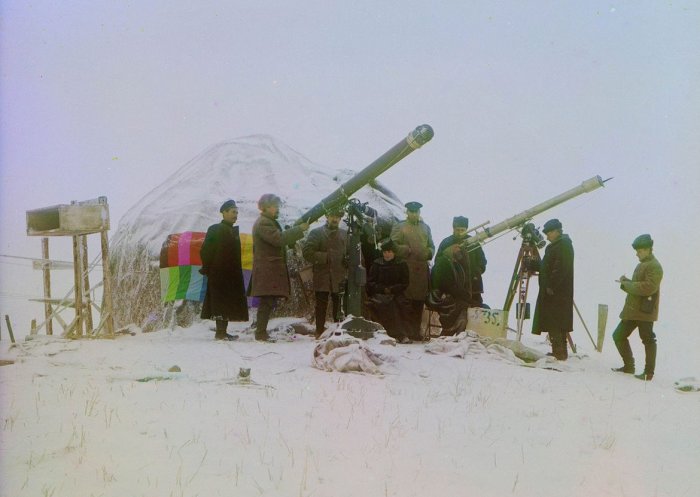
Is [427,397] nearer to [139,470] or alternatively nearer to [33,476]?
[139,470]

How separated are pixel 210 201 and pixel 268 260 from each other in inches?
110

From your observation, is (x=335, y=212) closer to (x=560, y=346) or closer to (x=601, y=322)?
(x=560, y=346)

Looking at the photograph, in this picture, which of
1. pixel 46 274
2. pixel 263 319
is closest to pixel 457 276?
pixel 263 319

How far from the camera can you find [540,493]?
8.51 feet

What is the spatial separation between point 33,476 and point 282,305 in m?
5.88

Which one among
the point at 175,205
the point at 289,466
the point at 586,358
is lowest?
the point at 586,358

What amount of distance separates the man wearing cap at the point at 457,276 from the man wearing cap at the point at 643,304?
2.03 metres

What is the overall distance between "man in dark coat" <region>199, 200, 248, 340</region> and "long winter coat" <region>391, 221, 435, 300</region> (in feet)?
6.53

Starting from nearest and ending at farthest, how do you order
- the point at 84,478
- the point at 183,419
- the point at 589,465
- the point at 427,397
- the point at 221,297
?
the point at 84,478 → the point at 589,465 → the point at 183,419 → the point at 427,397 → the point at 221,297

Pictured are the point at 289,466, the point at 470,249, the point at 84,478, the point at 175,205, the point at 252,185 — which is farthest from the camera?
the point at 252,185

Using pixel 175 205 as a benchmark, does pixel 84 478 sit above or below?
below

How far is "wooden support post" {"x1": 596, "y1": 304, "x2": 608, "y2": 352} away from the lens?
8.54m

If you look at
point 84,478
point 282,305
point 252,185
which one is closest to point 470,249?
point 282,305

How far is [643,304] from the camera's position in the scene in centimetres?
574
